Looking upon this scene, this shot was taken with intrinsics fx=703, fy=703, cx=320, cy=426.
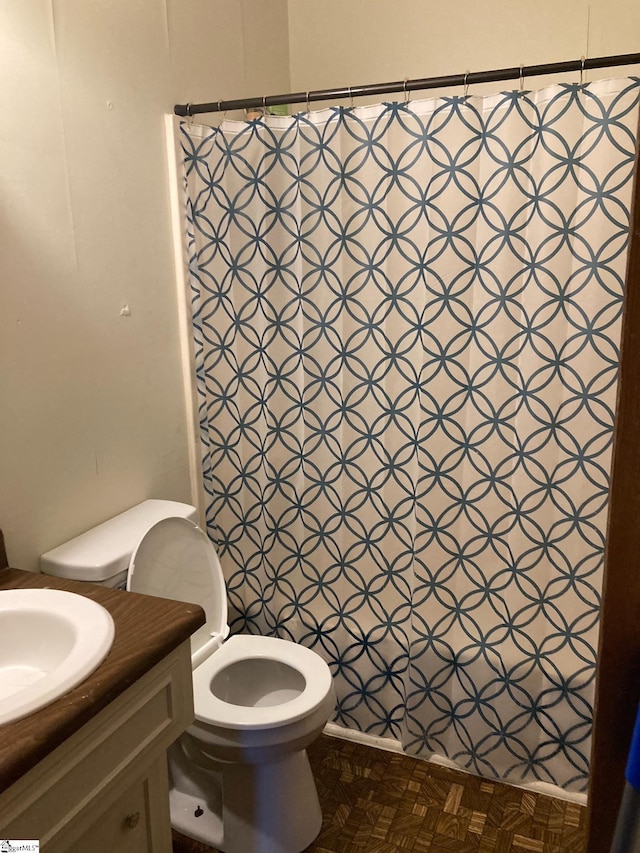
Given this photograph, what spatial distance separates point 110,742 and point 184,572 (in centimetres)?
70

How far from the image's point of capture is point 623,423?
2.17ft

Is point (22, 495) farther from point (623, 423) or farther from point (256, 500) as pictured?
point (623, 423)

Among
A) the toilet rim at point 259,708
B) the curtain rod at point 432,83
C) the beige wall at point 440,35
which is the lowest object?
the toilet rim at point 259,708

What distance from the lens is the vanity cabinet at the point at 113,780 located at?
3.29ft

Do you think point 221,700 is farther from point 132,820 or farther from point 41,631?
point 41,631

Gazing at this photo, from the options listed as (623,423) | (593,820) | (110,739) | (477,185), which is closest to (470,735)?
(110,739)

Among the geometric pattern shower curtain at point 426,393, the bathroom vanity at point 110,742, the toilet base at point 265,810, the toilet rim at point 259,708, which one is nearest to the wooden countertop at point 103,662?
the bathroom vanity at point 110,742

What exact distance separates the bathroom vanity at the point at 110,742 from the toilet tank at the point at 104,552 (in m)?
0.09

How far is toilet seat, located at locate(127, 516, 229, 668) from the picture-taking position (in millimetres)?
1694

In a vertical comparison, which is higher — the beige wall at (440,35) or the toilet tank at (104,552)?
the beige wall at (440,35)

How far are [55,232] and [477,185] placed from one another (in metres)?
1.01

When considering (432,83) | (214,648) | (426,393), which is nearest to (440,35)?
(432,83)

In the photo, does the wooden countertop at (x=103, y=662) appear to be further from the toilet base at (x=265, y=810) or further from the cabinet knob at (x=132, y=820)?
the toilet base at (x=265, y=810)

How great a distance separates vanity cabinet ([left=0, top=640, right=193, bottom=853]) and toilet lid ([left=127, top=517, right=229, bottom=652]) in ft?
1.23
